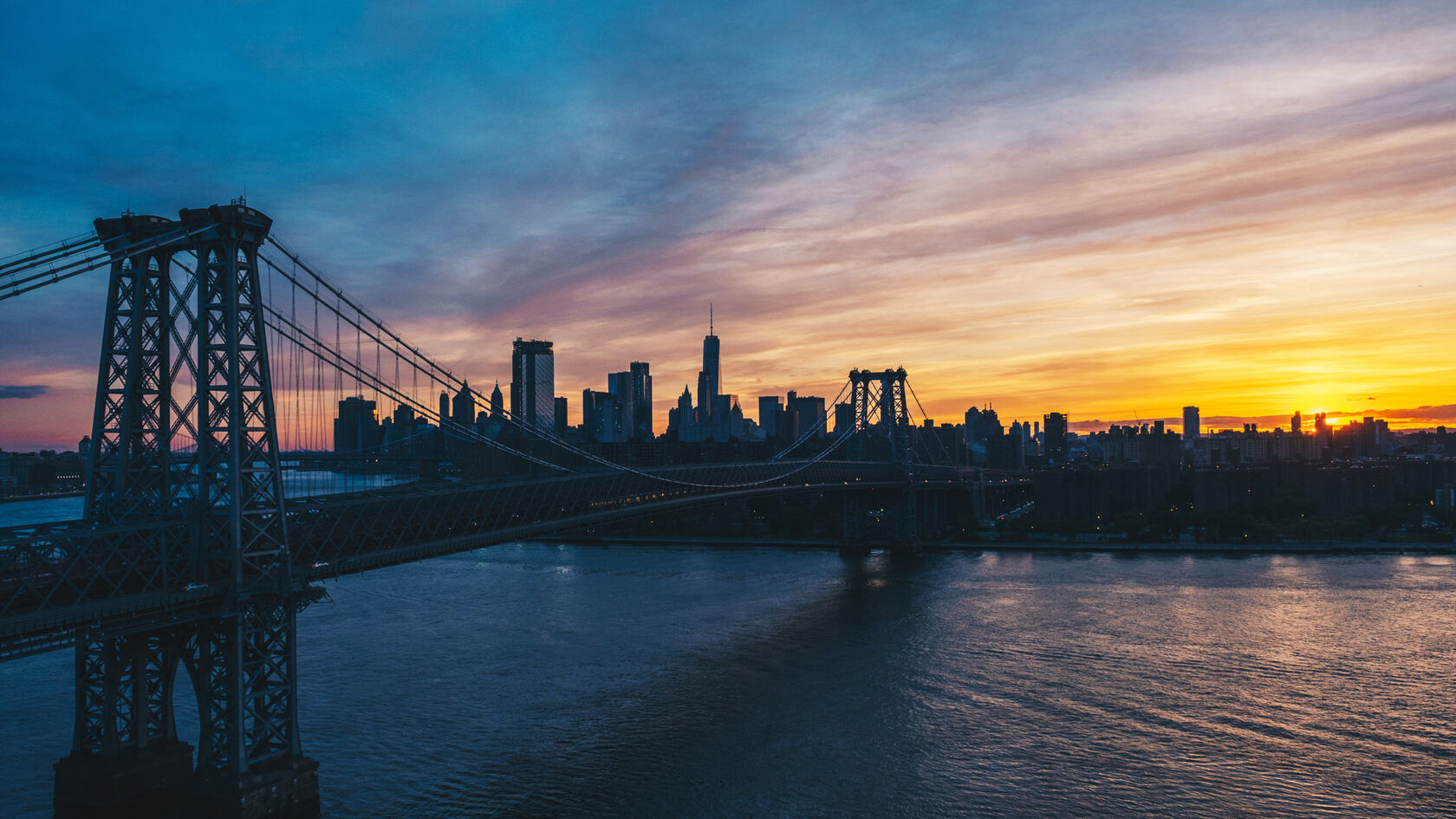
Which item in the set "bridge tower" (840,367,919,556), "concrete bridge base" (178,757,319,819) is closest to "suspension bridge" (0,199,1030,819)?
"concrete bridge base" (178,757,319,819)

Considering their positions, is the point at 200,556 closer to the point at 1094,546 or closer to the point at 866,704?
the point at 866,704

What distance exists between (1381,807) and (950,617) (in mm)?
19271

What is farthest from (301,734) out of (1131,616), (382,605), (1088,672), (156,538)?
(1131,616)

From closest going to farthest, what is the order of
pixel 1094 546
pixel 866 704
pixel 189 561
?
pixel 189 561
pixel 866 704
pixel 1094 546

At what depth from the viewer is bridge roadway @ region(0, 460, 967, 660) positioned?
530 inches

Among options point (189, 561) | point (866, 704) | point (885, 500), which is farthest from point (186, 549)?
point (885, 500)

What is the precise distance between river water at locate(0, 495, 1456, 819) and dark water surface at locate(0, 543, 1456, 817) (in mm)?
89

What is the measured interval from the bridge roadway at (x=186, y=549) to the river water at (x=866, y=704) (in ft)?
14.1

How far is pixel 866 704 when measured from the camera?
24.8 meters

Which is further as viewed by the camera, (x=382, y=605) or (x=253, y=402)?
(x=382, y=605)

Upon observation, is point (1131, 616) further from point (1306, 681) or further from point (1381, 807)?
point (1381, 807)

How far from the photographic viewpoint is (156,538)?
15.3 m

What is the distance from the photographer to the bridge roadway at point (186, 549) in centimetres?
1345

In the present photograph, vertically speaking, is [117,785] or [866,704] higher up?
[117,785]
